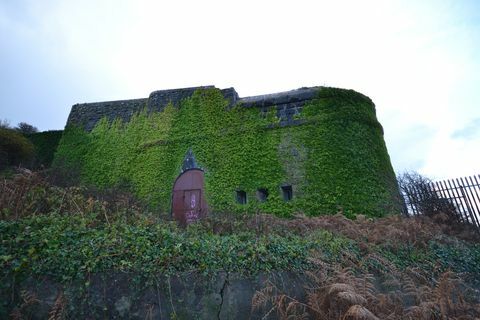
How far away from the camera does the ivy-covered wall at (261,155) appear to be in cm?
1163

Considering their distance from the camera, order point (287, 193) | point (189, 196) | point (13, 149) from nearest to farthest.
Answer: point (287, 193) < point (189, 196) < point (13, 149)

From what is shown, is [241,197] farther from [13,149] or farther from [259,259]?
[13,149]

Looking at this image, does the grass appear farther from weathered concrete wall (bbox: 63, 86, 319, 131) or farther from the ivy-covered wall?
weathered concrete wall (bbox: 63, 86, 319, 131)

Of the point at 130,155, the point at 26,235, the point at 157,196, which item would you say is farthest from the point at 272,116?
the point at 26,235

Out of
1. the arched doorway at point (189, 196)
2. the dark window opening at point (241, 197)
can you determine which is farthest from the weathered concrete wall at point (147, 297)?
the arched doorway at point (189, 196)

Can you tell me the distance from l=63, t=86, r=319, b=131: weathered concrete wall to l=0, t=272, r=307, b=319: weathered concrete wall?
375 inches

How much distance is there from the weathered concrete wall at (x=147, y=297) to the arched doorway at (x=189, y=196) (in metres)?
8.00

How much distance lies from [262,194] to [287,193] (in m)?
0.99

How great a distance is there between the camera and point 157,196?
13227 millimetres

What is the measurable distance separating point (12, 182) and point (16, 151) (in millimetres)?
8725

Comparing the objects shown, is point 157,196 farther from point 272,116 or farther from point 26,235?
point 26,235

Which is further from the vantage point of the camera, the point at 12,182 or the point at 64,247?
the point at 12,182

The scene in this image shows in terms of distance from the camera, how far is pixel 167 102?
50.4ft

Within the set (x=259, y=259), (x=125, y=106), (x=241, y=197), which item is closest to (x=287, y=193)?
(x=241, y=197)
